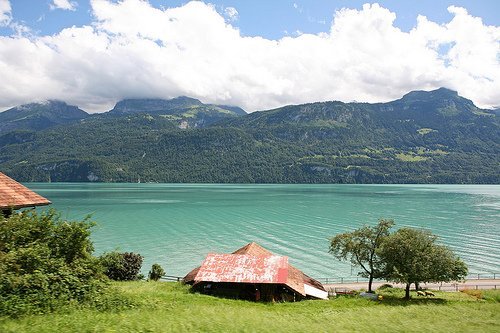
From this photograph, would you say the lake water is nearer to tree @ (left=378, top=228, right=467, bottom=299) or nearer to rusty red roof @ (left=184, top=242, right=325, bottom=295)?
tree @ (left=378, top=228, right=467, bottom=299)

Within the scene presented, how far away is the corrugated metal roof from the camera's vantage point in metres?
35.5

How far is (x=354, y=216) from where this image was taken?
120062mm

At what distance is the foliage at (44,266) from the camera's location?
1895 centimetres

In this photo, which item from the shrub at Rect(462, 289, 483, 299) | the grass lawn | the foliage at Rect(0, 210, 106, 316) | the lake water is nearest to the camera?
the grass lawn

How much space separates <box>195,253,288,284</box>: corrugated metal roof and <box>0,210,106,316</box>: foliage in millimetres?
13121

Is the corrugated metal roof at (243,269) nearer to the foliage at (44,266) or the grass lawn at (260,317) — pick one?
the grass lawn at (260,317)

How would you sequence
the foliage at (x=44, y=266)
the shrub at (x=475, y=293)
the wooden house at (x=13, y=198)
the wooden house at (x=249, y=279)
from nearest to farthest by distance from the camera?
the foliage at (x=44, y=266) < the wooden house at (x=13, y=198) < the wooden house at (x=249, y=279) < the shrub at (x=475, y=293)

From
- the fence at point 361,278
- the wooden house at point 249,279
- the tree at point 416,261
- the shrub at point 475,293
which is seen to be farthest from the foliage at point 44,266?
the shrub at point 475,293

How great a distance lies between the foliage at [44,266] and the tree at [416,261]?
2879 centimetres

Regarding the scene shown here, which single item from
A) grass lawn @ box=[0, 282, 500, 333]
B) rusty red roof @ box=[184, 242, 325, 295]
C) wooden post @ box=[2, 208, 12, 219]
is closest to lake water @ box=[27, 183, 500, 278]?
rusty red roof @ box=[184, 242, 325, 295]

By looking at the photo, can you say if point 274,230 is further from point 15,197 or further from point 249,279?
point 15,197

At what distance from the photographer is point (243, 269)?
36688 millimetres

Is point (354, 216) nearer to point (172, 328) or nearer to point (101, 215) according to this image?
point (101, 215)

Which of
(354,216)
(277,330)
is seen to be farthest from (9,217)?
(354,216)
